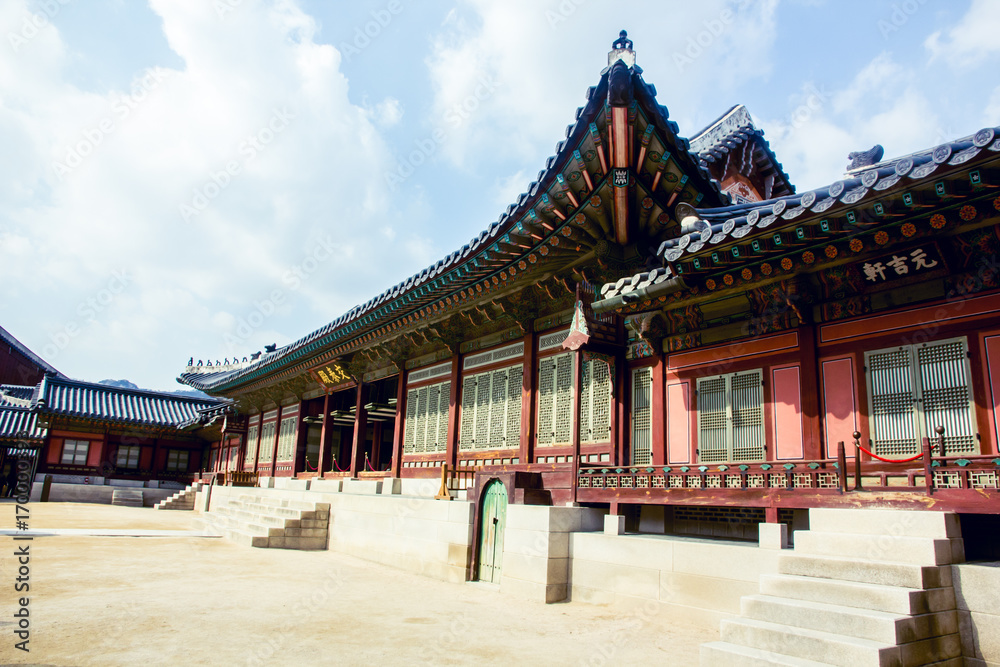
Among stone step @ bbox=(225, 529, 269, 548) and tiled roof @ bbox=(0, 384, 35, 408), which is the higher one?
tiled roof @ bbox=(0, 384, 35, 408)

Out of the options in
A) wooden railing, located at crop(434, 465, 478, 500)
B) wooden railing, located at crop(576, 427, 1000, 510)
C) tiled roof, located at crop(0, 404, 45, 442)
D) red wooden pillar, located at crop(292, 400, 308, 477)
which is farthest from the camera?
tiled roof, located at crop(0, 404, 45, 442)

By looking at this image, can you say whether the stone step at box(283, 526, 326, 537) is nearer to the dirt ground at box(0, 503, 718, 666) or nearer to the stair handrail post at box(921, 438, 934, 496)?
the dirt ground at box(0, 503, 718, 666)

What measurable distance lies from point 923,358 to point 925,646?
3692 mm

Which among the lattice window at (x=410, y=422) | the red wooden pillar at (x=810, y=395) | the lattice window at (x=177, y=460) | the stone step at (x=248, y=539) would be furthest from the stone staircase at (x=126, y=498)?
the red wooden pillar at (x=810, y=395)

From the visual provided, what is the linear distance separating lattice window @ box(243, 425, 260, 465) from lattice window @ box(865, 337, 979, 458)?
24337mm

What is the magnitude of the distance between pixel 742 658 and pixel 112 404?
131ft

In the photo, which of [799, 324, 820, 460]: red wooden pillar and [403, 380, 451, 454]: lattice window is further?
[403, 380, 451, 454]: lattice window

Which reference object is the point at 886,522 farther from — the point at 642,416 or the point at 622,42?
the point at 622,42

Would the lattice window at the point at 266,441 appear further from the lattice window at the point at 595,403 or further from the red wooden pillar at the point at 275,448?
the lattice window at the point at 595,403

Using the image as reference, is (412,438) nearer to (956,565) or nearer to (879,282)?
(879,282)

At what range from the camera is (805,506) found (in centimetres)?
690

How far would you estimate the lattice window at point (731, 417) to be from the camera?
879 cm

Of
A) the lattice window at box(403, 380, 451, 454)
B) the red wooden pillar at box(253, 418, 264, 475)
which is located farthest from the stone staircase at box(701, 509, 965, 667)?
the red wooden pillar at box(253, 418, 264, 475)

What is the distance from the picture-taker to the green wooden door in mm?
9898
